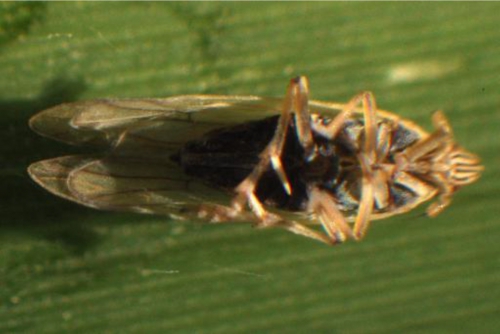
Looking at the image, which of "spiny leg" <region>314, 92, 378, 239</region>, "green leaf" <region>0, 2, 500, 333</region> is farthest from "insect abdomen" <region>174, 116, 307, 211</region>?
"green leaf" <region>0, 2, 500, 333</region>

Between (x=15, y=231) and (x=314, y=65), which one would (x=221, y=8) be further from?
(x=15, y=231)

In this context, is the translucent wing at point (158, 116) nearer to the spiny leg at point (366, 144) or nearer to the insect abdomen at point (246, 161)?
the insect abdomen at point (246, 161)

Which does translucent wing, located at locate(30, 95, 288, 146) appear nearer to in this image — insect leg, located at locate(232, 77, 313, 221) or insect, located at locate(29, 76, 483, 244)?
insect, located at locate(29, 76, 483, 244)

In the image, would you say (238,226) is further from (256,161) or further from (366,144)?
(366,144)

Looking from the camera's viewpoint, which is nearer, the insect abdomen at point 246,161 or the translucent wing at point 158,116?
the insect abdomen at point 246,161

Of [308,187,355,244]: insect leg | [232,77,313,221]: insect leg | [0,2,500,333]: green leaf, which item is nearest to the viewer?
[232,77,313,221]: insect leg

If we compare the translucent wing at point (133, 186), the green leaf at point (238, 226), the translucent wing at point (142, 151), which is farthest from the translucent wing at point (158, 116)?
the green leaf at point (238, 226)

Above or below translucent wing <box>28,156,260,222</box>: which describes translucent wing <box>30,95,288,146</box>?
above

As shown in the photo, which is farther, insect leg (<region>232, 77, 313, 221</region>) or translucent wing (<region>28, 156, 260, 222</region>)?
translucent wing (<region>28, 156, 260, 222</region>)
